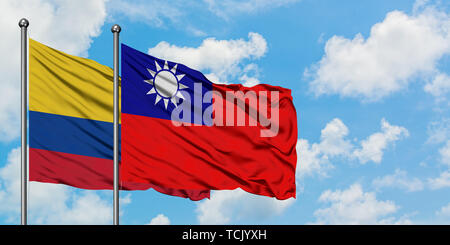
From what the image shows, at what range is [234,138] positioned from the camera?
50.6 ft

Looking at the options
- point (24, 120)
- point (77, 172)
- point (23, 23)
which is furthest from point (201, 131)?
point (23, 23)

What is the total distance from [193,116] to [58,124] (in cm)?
293

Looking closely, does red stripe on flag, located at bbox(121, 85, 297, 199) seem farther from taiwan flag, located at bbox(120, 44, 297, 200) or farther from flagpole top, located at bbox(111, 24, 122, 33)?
flagpole top, located at bbox(111, 24, 122, 33)

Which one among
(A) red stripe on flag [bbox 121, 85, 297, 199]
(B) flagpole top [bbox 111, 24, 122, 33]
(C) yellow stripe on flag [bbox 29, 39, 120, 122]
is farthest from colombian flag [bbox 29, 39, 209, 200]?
(B) flagpole top [bbox 111, 24, 122, 33]

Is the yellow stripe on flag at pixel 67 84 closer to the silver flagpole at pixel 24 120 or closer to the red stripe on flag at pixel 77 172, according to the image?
the silver flagpole at pixel 24 120

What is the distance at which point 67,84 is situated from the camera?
14.3 meters

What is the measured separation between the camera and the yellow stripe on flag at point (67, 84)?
554 inches

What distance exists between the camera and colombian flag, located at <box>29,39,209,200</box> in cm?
1404

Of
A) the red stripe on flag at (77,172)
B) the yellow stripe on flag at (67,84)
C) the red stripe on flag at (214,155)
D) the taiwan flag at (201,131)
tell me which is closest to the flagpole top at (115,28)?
the taiwan flag at (201,131)

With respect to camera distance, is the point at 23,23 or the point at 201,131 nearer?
the point at 23,23

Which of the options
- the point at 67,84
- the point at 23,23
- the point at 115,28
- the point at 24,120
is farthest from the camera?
the point at 67,84

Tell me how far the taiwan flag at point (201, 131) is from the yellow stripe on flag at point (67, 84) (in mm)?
850

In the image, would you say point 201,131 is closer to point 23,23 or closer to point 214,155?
point 214,155

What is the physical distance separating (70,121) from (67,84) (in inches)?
31.5
